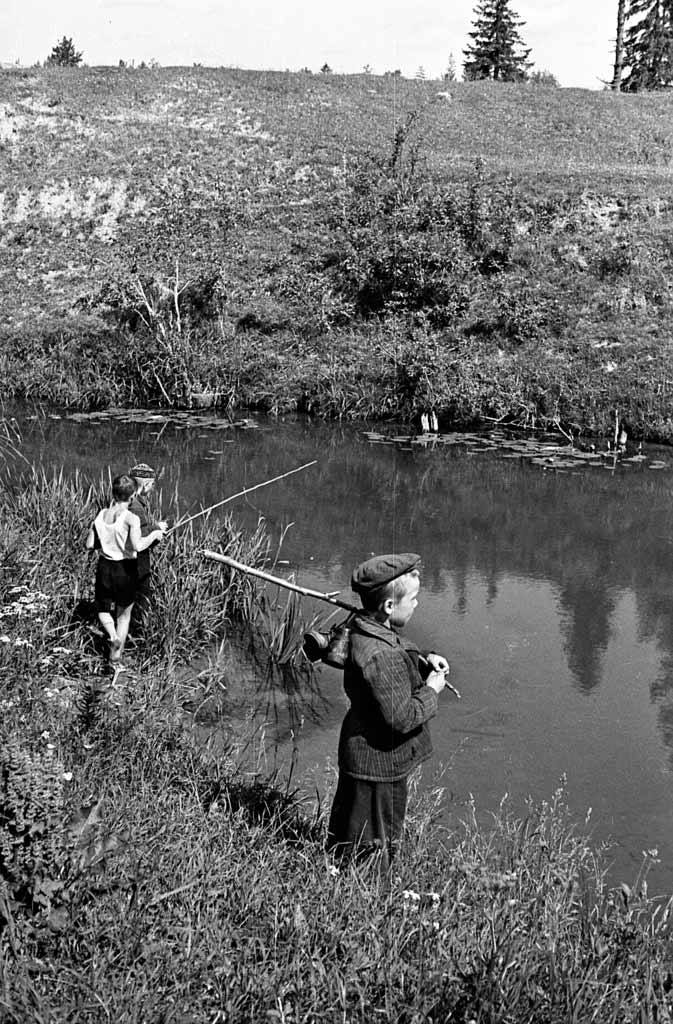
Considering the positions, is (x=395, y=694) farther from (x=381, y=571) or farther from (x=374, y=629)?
(x=381, y=571)

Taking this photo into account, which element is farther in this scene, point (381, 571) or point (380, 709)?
point (381, 571)

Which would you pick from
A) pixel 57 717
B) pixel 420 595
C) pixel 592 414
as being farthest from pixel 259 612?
pixel 592 414

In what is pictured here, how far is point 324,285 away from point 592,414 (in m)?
9.62

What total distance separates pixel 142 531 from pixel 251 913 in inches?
175

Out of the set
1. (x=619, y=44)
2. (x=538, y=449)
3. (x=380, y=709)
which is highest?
(x=619, y=44)

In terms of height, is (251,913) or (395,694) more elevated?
(395,694)

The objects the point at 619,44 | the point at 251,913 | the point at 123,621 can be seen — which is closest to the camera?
the point at 251,913

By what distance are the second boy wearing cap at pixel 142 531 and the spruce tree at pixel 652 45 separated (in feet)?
192

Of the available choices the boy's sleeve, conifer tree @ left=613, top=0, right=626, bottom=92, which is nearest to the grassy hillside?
conifer tree @ left=613, top=0, right=626, bottom=92

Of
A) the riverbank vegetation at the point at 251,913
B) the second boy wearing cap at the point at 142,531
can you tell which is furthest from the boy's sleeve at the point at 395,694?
the second boy wearing cap at the point at 142,531

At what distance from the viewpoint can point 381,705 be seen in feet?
14.0

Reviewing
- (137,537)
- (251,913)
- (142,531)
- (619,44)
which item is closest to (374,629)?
(251,913)

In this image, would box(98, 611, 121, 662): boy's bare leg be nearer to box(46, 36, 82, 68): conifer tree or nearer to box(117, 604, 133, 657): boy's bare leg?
box(117, 604, 133, 657): boy's bare leg

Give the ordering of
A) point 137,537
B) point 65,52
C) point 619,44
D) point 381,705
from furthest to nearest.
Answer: point 65,52, point 619,44, point 137,537, point 381,705
